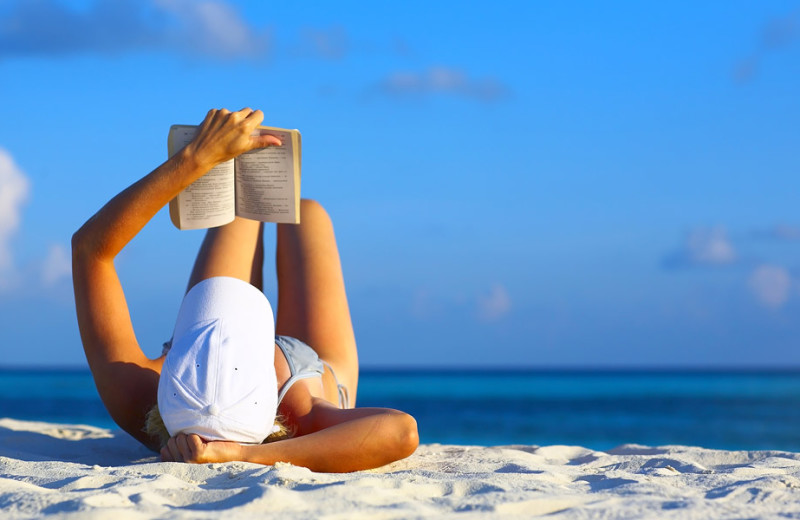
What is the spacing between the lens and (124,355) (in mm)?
3367

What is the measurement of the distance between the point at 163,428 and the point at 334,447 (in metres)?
0.77

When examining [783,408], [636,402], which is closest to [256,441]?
[783,408]

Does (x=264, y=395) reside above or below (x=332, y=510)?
above

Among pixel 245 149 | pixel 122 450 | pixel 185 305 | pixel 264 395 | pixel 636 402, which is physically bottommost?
pixel 636 402

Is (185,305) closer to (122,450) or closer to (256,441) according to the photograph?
(256,441)

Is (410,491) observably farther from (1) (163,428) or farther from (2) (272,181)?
(2) (272,181)

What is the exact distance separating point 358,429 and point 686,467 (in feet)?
4.66

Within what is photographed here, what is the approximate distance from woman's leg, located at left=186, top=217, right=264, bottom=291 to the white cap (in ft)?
2.82

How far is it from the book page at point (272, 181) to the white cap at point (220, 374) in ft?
1.46

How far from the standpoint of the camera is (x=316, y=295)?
13.4ft

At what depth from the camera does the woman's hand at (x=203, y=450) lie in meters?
2.88

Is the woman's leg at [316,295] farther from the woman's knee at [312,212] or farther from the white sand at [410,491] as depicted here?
the white sand at [410,491]

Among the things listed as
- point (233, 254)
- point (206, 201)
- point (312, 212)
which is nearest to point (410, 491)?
point (206, 201)

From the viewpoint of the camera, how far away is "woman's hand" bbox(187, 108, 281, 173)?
10.4ft
